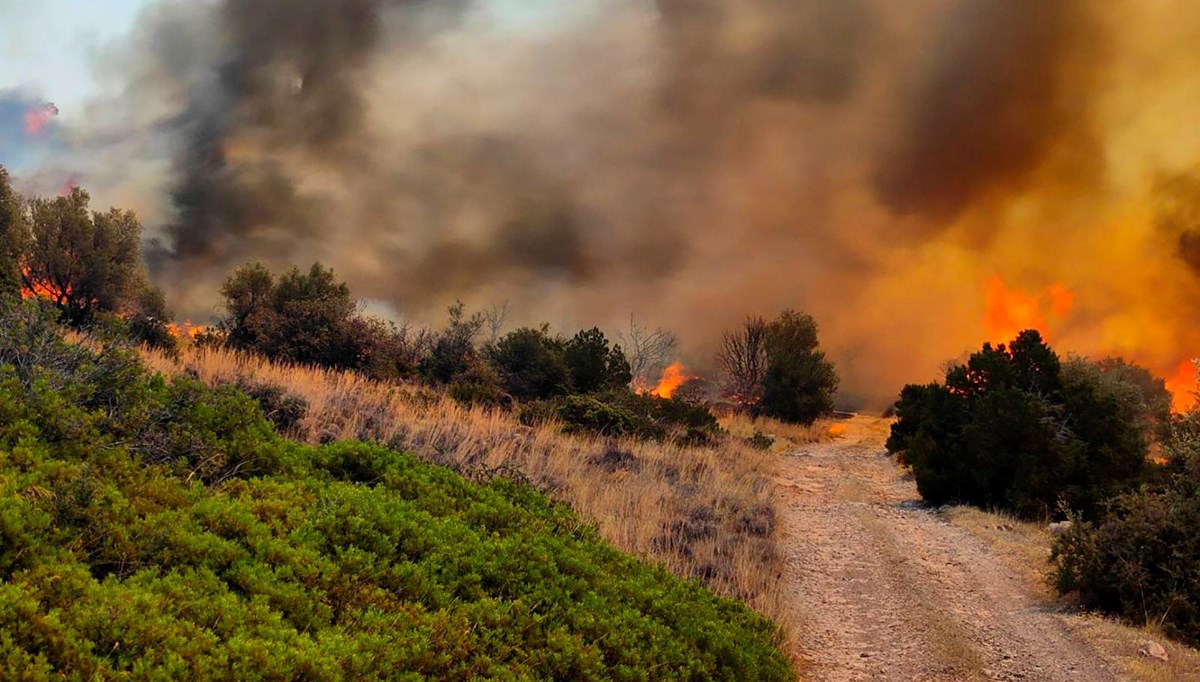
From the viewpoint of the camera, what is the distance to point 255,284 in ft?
83.0

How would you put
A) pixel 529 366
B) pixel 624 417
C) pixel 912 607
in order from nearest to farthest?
pixel 912 607 → pixel 624 417 → pixel 529 366

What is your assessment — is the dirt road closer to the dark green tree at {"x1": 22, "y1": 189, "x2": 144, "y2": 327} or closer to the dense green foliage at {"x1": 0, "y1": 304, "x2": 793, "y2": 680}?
the dense green foliage at {"x1": 0, "y1": 304, "x2": 793, "y2": 680}

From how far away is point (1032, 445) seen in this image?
15828 millimetres

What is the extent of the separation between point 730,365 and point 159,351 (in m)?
40.1

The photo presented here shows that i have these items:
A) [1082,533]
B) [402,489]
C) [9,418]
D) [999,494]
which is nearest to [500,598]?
[402,489]

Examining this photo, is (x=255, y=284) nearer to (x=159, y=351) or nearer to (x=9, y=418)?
(x=159, y=351)

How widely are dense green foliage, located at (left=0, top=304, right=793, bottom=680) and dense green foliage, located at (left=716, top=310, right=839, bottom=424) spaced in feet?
117

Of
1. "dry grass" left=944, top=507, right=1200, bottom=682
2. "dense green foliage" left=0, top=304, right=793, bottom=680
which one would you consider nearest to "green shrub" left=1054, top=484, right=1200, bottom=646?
"dry grass" left=944, top=507, right=1200, bottom=682

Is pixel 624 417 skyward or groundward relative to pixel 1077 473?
skyward

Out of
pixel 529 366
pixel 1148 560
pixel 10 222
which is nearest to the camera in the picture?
pixel 1148 560

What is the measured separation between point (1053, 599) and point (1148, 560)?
4.18 feet

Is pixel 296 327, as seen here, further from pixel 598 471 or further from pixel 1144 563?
pixel 1144 563

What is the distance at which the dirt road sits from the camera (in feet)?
24.4

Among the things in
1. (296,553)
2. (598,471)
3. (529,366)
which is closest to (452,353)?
(529,366)
